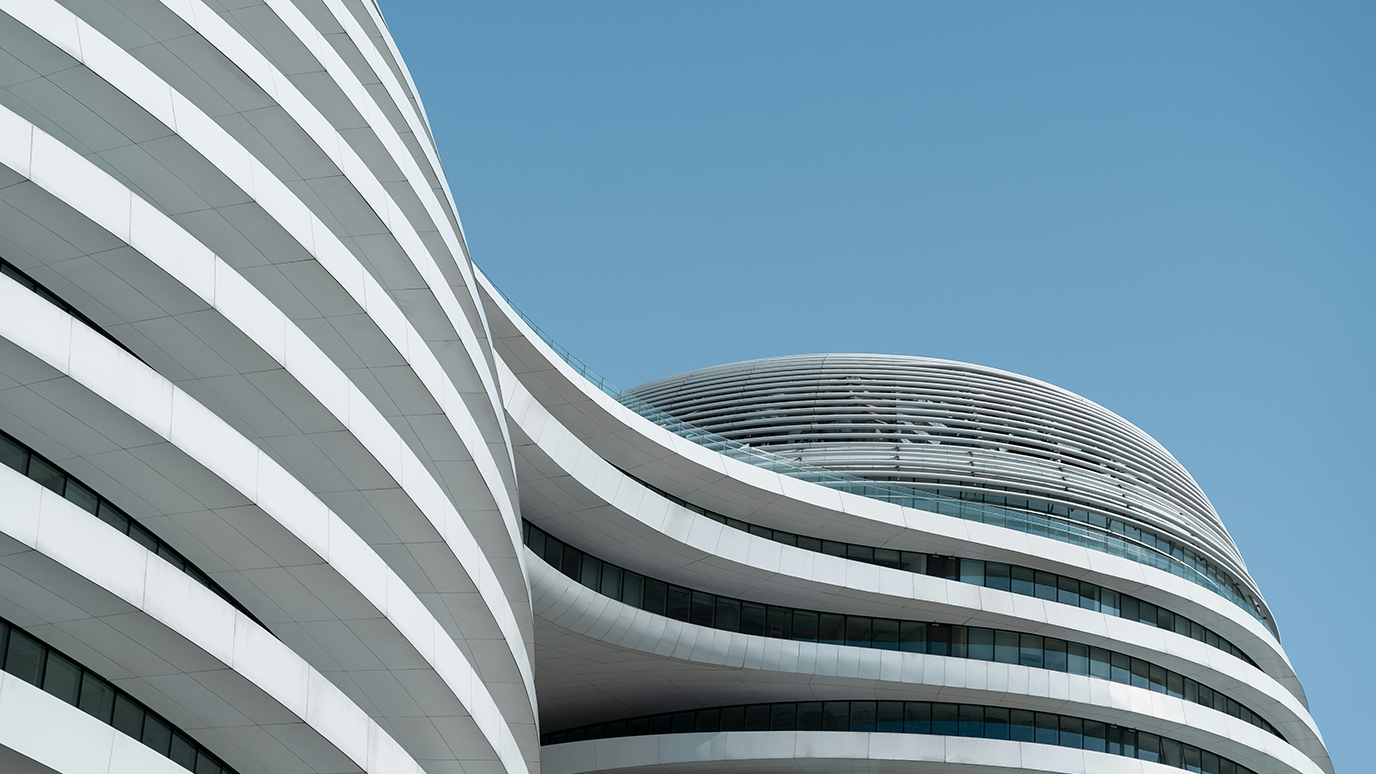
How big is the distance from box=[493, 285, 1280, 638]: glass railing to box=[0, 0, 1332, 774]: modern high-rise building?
0.44 feet

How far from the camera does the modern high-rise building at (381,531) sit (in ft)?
49.6

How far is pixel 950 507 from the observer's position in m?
41.3

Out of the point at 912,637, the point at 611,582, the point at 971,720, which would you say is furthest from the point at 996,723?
the point at 611,582

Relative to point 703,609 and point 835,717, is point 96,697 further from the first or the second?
point 835,717

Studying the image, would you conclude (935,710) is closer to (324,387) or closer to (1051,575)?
(1051,575)

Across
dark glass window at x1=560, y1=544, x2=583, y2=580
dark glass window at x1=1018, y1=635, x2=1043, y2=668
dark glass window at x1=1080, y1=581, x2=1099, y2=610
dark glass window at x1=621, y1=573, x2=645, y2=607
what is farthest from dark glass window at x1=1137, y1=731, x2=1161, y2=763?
dark glass window at x1=560, y1=544, x2=583, y2=580

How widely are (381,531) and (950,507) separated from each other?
80.2 feet

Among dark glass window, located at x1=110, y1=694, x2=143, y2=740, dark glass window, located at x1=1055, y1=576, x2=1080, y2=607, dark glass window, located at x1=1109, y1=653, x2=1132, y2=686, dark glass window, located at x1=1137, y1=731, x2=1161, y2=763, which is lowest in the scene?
dark glass window, located at x1=110, y1=694, x2=143, y2=740

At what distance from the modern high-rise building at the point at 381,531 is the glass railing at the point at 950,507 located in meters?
0.14

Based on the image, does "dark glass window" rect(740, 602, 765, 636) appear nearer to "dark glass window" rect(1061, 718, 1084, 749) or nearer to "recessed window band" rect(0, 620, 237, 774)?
"dark glass window" rect(1061, 718, 1084, 749)

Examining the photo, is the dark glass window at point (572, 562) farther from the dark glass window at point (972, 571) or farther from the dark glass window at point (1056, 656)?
the dark glass window at point (1056, 656)

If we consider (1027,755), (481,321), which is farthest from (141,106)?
(1027,755)

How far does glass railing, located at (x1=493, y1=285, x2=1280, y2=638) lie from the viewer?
39250 millimetres

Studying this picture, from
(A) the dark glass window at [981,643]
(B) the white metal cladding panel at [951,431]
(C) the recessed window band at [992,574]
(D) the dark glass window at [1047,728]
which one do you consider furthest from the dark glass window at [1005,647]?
(B) the white metal cladding panel at [951,431]
